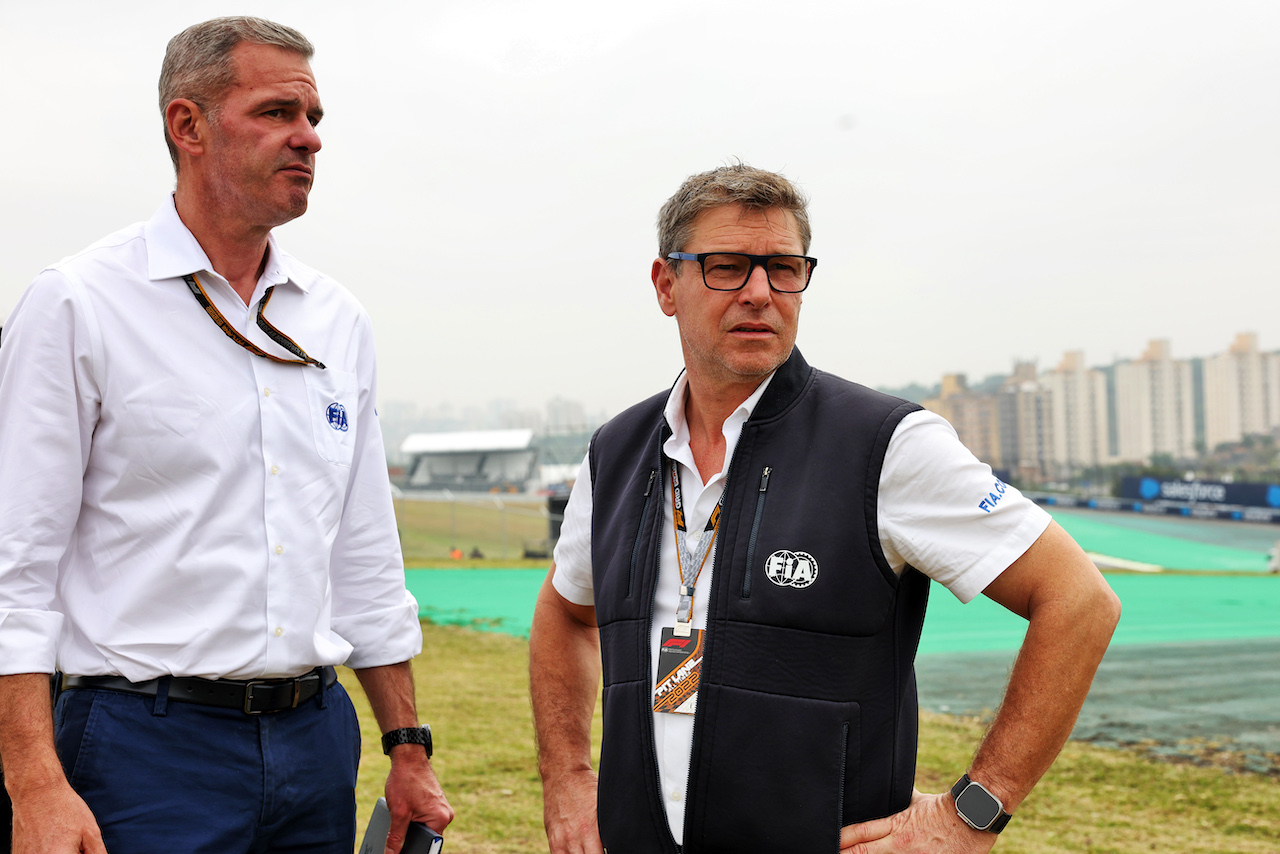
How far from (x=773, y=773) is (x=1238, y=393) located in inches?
4296

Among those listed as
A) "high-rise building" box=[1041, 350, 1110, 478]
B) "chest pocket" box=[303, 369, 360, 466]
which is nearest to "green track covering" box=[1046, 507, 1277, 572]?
"chest pocket" box=[303, 369, 360, 466]

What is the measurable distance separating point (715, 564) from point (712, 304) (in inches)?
22.5

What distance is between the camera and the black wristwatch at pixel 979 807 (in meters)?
1.85

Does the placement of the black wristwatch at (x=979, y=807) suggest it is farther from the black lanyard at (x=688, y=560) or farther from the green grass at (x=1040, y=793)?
the green grass at (x=1040, y=793)

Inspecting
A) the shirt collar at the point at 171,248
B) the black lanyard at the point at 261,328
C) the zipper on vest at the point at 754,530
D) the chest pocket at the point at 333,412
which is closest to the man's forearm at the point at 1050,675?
the zipper on vest at the point at 754,530

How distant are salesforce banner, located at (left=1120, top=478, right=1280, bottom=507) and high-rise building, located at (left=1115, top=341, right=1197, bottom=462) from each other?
1886 inches

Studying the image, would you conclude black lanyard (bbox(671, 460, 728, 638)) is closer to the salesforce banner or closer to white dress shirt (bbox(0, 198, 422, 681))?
white dress shirt (bbox(0, 198, 422, 681))

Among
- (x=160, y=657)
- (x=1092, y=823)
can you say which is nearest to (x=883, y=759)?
(x=160, y=657)

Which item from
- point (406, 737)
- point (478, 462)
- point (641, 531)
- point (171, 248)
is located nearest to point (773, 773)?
point (641, 531)

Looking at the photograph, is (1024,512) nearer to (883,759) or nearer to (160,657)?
(883,759)

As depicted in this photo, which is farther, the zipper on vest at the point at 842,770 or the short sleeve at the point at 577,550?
the short sleeve at the point at 577,550

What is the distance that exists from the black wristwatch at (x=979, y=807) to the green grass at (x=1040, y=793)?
3.37 meters

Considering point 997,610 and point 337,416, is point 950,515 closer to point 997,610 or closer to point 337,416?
point 337,416

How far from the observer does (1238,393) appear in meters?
95.6
